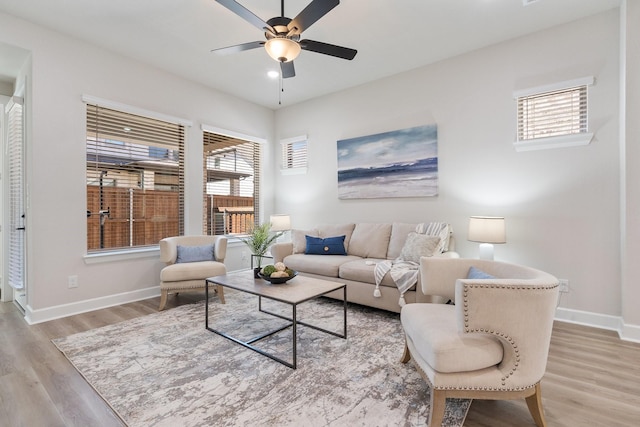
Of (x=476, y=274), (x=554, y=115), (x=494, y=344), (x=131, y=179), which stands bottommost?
(x=494, y=344)

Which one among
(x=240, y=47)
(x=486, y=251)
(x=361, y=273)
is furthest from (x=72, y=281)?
(x=486, y=251)

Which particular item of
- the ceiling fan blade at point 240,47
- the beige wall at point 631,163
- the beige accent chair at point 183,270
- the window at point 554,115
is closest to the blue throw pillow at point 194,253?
the beige accent chair at point 183,270

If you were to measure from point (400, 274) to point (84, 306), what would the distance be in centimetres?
344

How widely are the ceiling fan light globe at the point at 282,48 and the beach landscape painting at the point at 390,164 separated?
83.6 inches

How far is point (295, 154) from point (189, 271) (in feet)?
9.22

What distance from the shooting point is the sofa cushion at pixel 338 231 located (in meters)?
4.28

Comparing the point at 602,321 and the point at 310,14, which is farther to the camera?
the point at 602,321

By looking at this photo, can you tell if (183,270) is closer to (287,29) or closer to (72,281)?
(72,281)

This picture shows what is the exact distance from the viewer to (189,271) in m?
3.45

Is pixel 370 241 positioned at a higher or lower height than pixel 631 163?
lower

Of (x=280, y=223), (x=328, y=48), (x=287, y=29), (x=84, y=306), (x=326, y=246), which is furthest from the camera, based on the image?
(x=280, y=223)

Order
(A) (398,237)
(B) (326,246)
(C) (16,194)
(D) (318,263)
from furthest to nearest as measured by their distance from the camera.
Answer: (B) (326,246) → (A) (398,237) → (D) (318,263) → (C) (16,194)

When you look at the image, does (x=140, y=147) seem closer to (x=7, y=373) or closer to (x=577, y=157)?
(x=7, y=373)

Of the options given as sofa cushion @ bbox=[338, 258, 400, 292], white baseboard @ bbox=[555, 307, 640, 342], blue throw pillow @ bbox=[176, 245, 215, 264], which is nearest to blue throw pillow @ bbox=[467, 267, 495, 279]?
sofa cushion @ bbox=[338, 258, 400, 292]
